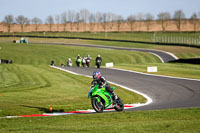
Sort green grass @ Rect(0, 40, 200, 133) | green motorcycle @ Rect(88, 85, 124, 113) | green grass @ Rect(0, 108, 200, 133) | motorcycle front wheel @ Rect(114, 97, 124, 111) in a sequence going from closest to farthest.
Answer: green grass @ Rect(0, 108, 200, 133) < green grass @ Rect(0, 40, 200, 133) < green motorcycle @ Rect(88, 85, 124, 113) < motorcycle front wheel @ Rect(114, 97, 124, 111)

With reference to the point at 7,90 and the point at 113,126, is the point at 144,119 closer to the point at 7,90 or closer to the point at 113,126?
the point at 113,126

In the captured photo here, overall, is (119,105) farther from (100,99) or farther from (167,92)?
(167,92)

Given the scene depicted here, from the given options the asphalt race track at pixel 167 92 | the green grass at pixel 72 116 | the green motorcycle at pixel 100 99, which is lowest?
the asphalt race track at pixel 167 92

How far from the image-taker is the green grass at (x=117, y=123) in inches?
372

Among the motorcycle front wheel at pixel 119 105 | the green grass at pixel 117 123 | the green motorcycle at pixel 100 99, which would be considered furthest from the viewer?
the motorcycle front wheel at pixel 119 105

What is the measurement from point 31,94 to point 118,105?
6725 millimetres

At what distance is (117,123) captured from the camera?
413 inches

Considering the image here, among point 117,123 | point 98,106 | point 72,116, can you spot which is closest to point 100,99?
point 98,106

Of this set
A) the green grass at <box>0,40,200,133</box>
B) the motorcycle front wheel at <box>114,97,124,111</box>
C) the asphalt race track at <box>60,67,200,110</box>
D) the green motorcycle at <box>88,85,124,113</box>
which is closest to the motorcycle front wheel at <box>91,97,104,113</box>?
the green motorcycle at <box>88,85,124,113</box>

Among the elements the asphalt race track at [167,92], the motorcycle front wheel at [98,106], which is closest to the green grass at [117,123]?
the motorcycle front wheel at [98,106]

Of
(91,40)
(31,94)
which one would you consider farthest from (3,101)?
(91,40)

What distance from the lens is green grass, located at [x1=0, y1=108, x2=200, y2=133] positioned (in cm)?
945

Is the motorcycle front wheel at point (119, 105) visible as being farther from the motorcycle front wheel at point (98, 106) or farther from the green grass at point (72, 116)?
the green grass at point (72, 116)

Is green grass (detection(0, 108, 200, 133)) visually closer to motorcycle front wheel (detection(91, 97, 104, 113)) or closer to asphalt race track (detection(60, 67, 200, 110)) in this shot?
motorcycle front wheel (detection(91, 97, 104, 113))
